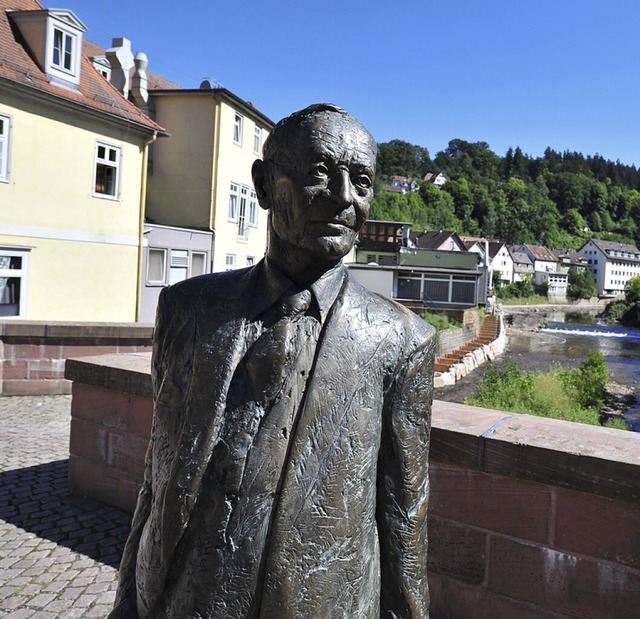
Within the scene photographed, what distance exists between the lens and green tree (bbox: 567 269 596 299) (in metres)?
99.6

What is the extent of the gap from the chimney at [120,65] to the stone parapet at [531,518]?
22058 mm

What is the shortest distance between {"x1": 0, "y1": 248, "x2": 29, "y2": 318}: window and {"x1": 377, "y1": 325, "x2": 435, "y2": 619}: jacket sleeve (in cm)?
1524

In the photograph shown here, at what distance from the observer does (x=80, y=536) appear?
465 cm

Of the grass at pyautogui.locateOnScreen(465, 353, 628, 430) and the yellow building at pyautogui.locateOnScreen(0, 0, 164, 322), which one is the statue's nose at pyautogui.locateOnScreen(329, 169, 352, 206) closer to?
the grass at pyautogui.locateOnScreen(465, 353, 628, 430)

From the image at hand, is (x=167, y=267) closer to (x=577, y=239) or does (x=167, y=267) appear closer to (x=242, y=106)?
(x=242, y=106)

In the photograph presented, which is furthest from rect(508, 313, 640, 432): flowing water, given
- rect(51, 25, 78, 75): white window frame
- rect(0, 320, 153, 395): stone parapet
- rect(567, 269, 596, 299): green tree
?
rect(567, 269, 596, 299): green tree

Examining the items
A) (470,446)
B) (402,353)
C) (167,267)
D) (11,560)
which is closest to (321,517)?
(402,353)

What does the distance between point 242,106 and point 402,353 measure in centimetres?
2386

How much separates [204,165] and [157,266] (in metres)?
4.88

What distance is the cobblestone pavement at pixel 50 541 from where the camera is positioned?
12.4 ft

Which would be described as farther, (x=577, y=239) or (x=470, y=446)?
(x=577, y=239)

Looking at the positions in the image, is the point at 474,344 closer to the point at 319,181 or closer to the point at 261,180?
the point at 261,180

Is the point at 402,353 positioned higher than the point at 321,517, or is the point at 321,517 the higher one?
the point at 402,353

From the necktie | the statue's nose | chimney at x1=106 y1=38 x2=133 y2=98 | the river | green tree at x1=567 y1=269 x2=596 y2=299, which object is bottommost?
the river
